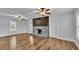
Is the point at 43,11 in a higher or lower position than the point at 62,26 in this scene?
higher

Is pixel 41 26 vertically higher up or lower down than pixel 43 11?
lower down

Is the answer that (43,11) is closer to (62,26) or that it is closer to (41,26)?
(41,26)

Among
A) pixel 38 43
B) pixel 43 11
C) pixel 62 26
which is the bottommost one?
pixel 38 43

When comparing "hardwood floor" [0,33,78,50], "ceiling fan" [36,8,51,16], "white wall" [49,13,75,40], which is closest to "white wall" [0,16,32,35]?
"hardwood floor" [0,33,78,50]

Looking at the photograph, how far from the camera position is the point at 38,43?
1.44 metres

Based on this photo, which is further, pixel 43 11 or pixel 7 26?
pixel 7 26

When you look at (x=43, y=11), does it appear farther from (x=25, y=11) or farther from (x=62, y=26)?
(x=62, y=26)


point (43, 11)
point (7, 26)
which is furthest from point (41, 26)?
point (7, 26)

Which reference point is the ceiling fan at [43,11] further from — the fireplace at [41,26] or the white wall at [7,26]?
the white wall at [7,26]

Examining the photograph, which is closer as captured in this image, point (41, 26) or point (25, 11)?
point (25, 11)

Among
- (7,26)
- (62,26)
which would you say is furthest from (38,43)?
(7,26)

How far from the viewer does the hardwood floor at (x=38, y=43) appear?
134 cm

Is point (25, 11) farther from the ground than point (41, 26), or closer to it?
farther from the ground
